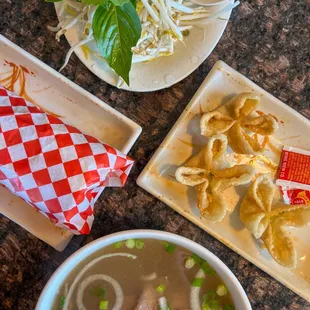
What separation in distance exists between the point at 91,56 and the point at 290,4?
0.62m

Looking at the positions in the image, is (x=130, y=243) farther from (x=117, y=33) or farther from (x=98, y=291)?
(x=117, y=33)

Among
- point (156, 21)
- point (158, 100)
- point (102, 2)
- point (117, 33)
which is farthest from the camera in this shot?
point (158, 100)

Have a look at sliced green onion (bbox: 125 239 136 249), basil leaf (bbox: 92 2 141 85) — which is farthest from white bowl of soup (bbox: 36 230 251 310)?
basil leaf (bbox: 92 2 141 85)

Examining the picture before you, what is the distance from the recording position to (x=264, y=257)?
139 centimetres

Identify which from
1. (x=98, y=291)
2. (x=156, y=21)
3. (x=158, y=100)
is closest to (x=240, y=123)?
(x=158, y=100)

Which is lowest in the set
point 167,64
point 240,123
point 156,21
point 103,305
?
point 103,305

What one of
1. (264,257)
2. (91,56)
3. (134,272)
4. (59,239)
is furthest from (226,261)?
(91,56)

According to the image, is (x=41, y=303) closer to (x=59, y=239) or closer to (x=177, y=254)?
(x=59, y=239)

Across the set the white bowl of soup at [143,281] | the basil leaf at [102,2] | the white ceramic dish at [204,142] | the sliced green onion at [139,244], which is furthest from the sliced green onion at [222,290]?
the basil leaf at [102,2]

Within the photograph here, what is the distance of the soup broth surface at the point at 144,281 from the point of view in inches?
52.4

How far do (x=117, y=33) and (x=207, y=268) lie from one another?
681mm

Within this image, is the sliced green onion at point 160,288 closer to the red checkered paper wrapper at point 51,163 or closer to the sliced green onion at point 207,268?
the sliced green onion at point 207,268

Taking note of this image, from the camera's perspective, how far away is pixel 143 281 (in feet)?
4.41

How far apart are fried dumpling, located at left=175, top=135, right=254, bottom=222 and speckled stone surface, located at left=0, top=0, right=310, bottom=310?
0.31ft
